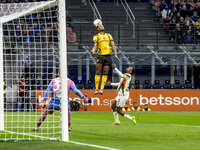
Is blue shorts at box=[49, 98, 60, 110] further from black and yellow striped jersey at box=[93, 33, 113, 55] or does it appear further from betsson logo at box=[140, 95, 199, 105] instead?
betsson logo at box=[140, 95, 199, 105]

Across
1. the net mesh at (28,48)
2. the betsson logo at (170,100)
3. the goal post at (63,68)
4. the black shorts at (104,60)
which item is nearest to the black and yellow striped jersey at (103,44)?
the black shorts at (104,60)

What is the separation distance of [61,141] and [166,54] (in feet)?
71.6

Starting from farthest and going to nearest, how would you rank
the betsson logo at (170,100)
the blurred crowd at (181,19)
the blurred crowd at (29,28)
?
the blurred crowd at (181,19)
the betsson logo at (170,100)
the blurred crowd at (29,28)

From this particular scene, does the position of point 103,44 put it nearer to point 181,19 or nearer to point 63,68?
point 63,68

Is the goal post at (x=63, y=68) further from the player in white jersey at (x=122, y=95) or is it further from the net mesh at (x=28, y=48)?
the player in white jersey at (x=122, y=95)

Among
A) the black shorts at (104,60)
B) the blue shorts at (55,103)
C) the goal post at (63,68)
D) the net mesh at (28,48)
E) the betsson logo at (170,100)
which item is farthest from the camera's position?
the betsson logo at (170,100)

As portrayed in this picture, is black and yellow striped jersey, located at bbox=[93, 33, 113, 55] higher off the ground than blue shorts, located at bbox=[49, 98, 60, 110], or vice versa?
black and yellow striped jersey, located at bbox=[93, 33, 113, 55]

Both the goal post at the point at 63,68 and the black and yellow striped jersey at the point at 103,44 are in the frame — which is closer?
the goal post at the point at 63,68

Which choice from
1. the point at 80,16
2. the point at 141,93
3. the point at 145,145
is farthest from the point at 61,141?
the point at 80,16

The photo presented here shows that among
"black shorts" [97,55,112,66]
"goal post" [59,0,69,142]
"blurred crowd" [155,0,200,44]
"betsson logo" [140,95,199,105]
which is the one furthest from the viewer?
"blurred crowd" [155,0,200,44]

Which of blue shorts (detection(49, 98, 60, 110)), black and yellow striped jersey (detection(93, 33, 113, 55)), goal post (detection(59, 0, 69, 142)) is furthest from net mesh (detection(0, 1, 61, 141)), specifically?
black and yellow striped jersey (detection(93, 33, 113, 55))

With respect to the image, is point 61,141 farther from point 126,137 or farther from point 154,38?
point 154,38

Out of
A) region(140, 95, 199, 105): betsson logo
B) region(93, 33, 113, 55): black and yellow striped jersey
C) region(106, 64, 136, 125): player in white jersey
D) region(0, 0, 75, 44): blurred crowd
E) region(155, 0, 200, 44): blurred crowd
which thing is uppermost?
region(155, 0, 200, 44): blurred crowd

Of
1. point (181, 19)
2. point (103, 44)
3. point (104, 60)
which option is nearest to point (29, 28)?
point (103, 44)
